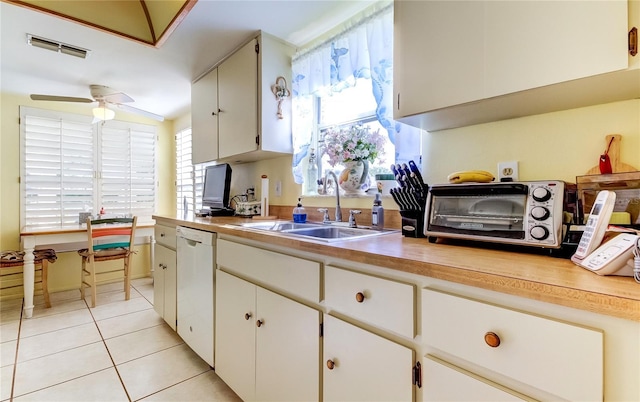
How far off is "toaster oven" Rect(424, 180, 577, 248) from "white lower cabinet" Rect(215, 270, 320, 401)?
1.89 feet

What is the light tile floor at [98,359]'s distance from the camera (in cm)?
166

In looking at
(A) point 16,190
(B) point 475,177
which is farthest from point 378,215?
(A) point 16,190

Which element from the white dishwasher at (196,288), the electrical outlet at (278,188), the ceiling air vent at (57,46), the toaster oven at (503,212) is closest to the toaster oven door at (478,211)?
the toaster oven at (503,212)

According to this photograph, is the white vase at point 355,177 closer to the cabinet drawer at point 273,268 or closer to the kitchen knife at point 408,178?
the kitchen knife at point 408,178

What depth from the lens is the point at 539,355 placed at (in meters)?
0.59

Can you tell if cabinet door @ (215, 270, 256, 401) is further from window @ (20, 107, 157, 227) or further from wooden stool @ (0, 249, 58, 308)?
window @ (20, 107, 157, 227)

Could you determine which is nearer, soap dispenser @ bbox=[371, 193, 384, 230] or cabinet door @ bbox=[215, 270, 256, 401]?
cabinet door @ bbox=[215, 270, 256, 401]

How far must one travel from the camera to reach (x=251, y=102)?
83.2 inches

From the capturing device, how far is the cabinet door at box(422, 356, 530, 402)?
64cm

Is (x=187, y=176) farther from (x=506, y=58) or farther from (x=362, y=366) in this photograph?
(x=506, y=58)

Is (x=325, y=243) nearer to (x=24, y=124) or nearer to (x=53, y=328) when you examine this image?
(x=53, y=328)

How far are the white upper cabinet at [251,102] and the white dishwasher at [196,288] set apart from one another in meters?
0.74

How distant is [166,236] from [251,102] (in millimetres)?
1238

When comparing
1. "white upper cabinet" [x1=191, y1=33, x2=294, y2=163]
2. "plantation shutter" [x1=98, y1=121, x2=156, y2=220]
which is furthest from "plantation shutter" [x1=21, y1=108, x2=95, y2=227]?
"white upper cabinet" [x1=191, y1=33, x2=294, y2=163]
